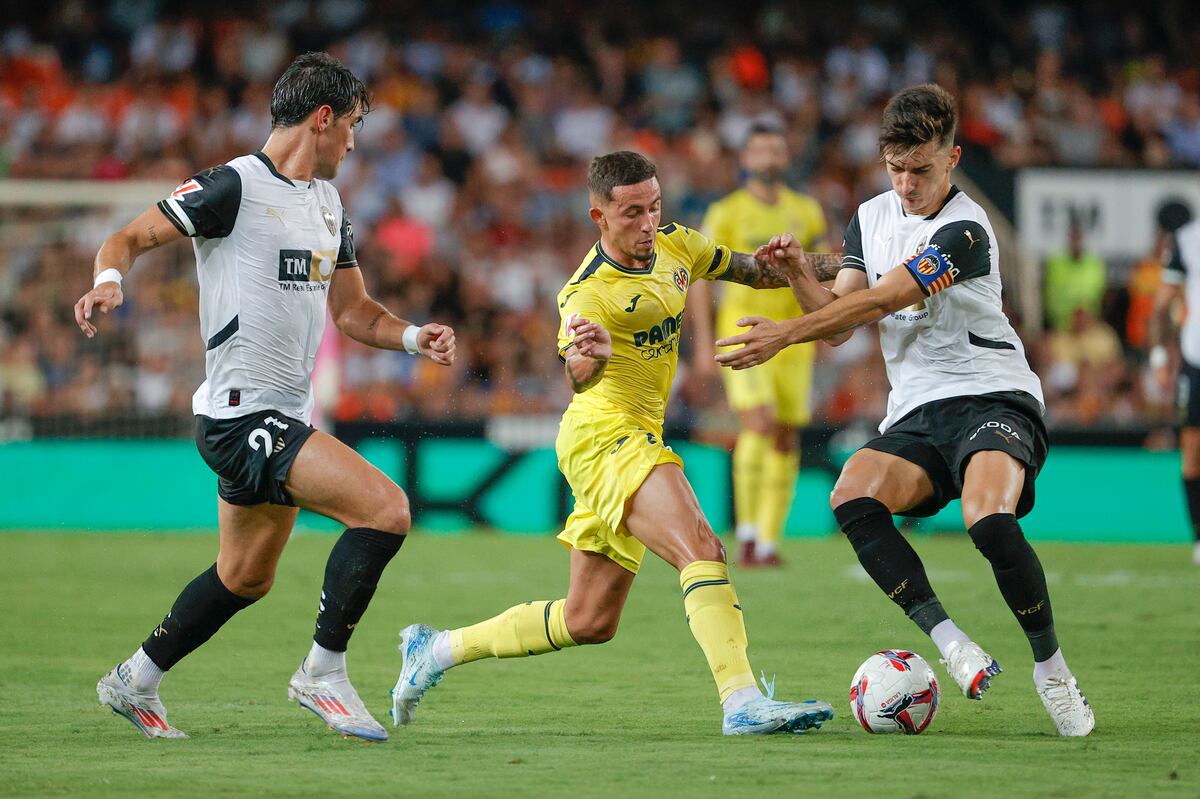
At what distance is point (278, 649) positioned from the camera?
772 cm

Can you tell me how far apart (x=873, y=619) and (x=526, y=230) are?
9.41 m

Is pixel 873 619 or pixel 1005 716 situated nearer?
pixel 1005 716

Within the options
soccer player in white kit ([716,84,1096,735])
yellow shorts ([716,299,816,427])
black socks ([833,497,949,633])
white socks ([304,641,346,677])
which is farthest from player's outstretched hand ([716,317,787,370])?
yellow shorts ([716,299,816,427])

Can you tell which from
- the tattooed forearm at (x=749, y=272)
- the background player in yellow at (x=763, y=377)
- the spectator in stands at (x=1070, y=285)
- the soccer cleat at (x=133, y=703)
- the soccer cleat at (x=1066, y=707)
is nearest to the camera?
the soccer cleat at (x=1066, y=707)

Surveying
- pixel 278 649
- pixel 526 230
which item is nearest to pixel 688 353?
pixel 526 230

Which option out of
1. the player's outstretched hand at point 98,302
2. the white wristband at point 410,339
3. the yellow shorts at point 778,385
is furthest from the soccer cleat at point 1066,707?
the yellow shorts at point 778,385

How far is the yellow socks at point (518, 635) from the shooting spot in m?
5.84

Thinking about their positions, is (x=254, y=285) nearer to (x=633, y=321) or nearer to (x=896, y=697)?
(x=633, y=321)

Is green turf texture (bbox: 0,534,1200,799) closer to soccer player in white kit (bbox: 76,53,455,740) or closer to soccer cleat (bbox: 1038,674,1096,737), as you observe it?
soccer cleat (bbox: 1038,674,1096,737)

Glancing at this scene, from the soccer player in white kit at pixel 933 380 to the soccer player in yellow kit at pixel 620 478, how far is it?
457 millimetres


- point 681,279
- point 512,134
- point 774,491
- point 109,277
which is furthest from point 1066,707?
point 512,134

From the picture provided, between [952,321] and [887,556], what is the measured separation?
2.97 ft

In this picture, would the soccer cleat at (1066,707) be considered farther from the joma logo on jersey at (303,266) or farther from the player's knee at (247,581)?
the joma logo on jersey at (303,266)

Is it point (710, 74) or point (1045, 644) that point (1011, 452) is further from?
point (710, 74)
